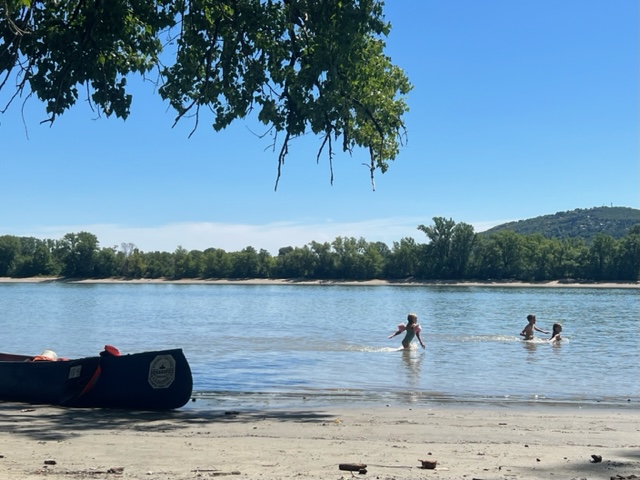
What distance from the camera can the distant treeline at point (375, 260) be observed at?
4889 inches

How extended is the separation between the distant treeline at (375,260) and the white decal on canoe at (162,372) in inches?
4562

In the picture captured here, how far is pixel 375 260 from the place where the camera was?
138125 mm

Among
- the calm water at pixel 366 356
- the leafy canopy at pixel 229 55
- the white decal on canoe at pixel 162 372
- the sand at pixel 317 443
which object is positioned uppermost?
the leafy canopy at pixel 229 55

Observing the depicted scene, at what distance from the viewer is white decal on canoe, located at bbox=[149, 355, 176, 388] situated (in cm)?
1230

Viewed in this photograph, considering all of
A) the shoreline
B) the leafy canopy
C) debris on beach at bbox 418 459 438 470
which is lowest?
debris on beach at bbox 418 459 438 470

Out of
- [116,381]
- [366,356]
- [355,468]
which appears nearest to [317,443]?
[355,468]

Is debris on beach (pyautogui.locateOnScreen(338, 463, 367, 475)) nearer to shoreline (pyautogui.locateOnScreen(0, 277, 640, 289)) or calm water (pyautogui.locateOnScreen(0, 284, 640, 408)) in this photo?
calm water (pyautogui.locateOnScreen(0, 284, 640, 408))

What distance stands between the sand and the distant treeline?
115 m

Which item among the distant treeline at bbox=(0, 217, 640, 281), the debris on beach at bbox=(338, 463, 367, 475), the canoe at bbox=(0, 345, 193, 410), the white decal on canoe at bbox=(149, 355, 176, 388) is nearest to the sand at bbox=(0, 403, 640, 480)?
the debris on beach at bbox=(338, 463, 367, 475)

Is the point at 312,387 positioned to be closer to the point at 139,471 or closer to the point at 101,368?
the point at 101,368

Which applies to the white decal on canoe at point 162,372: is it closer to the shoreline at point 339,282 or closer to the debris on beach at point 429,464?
the debris on beach at point 429,464

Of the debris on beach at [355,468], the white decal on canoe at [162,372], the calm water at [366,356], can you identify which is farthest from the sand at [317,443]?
the calm water at [366,356]

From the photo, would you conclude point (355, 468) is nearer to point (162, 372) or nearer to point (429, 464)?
point (429, 464)

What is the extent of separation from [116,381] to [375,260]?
4976 inches
